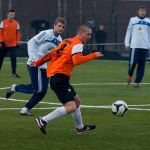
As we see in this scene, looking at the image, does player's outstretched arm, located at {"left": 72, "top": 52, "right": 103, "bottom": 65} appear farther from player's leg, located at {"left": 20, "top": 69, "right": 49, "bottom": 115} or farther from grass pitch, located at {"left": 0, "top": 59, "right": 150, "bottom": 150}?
player's leg, located at {"left": 20, "top": 69, "right": 49, "bottom": 115}

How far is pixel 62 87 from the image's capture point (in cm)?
1278

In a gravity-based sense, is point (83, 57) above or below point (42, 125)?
above

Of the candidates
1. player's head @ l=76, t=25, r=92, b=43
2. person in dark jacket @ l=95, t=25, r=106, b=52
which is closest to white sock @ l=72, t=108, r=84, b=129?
player's head @ l=76, t=25, r=92, b=43

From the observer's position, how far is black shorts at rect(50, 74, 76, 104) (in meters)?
12.7

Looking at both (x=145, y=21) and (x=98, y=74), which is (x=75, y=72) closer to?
(x=98, y=74)

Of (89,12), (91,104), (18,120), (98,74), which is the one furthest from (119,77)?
(89,12)

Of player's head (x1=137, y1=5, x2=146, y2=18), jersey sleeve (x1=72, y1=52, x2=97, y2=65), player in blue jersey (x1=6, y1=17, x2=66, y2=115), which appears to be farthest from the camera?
player's head (x1=137, y1=5, x2=146, y2=18)

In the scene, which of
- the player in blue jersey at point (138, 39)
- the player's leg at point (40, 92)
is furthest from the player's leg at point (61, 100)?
the player in blue jersey at point (138, 39)

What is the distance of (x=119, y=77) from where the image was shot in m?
26.5

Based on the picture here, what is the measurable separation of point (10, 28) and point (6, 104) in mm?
8932

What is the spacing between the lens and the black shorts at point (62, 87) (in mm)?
12688

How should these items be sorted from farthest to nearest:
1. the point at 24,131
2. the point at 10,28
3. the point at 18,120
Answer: the point at 10,28 < the point at 18,120 < the point at 24,131

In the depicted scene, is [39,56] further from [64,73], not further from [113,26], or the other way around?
[113,26]

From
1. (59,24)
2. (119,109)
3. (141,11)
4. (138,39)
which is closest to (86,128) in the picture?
(119,109)
